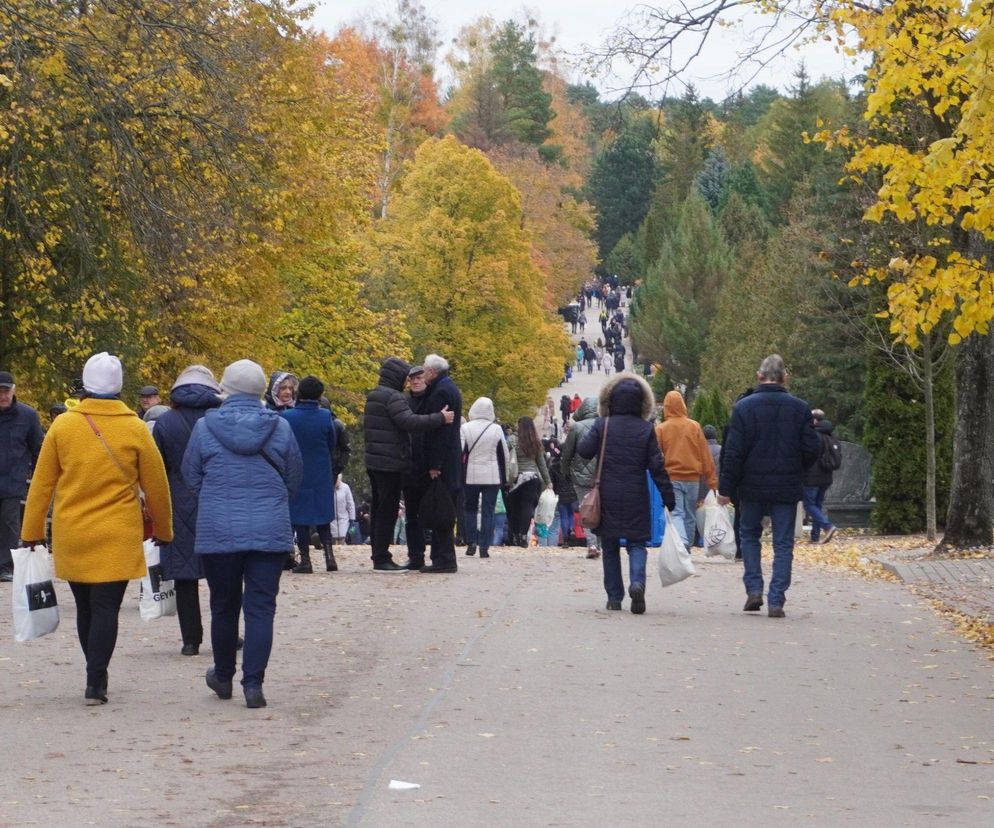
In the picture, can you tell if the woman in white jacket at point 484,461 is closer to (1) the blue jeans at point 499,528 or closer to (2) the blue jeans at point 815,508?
(1) the blue jeans at point 499,528

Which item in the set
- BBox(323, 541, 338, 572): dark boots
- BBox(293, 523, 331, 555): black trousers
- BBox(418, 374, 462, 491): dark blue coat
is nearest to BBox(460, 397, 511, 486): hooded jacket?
BBox(323, 541, 338, 572): dark boots

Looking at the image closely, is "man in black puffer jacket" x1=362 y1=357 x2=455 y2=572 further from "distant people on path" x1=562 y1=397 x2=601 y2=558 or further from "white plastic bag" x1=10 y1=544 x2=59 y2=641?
"white plastic bag" x1=10 y1=544 x2=59 y2=641

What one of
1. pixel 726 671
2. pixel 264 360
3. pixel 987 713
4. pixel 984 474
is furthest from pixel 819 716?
pixel 264 360

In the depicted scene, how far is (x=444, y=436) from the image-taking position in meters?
17.5

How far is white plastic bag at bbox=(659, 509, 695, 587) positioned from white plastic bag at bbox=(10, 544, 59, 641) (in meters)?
5.95

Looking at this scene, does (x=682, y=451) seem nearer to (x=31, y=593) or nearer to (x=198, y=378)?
(x=198, y=378)

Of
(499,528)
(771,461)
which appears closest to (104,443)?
(771,461)

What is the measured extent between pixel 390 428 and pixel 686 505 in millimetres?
5199

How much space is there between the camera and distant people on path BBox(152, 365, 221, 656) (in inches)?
439

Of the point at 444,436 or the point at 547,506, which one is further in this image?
the point at 547,506

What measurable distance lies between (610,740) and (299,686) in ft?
7.63

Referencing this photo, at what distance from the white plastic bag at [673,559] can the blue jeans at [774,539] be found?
48 cm

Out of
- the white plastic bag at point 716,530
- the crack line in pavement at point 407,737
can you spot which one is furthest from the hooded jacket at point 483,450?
the crack line in pavement at point 407,737

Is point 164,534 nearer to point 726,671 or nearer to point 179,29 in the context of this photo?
point 726,671
